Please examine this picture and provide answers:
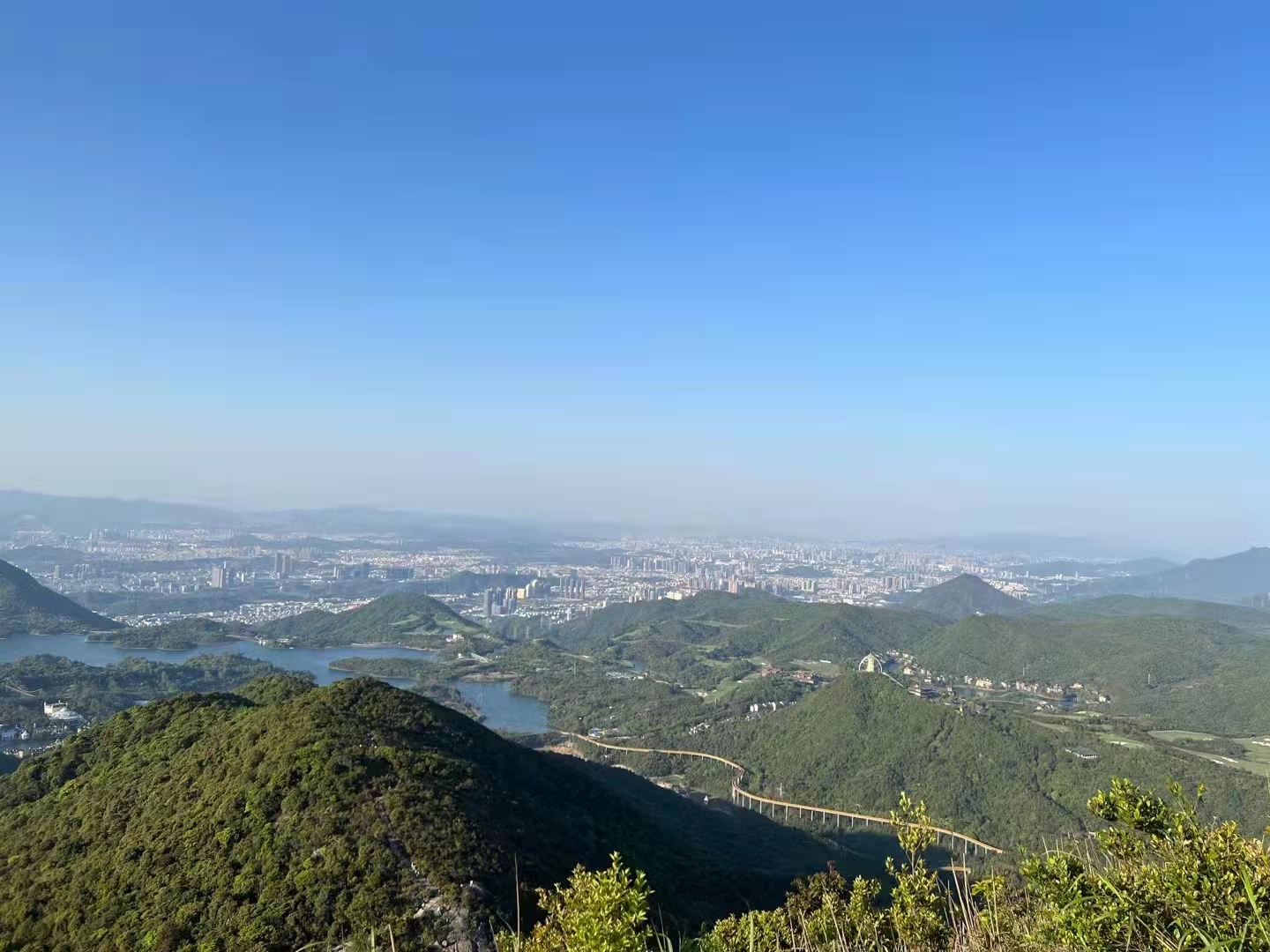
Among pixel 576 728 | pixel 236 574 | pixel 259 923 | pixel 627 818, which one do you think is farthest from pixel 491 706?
pixel 236 574

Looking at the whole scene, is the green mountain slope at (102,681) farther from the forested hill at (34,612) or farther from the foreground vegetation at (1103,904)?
the foreground vegetation at (1103,904)

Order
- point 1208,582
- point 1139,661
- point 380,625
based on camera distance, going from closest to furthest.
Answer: point 1139,661
point 380,625
point 1208,582

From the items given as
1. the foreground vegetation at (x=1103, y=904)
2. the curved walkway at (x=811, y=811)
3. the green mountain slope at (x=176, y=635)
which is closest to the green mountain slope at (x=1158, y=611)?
the curved walkway at (x=811, y=811)

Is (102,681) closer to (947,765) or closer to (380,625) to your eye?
(380,625)

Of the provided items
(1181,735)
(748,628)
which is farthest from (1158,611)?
(748,628)

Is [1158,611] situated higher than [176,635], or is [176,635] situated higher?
[1158,611]

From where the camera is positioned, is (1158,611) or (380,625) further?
(1158,611)

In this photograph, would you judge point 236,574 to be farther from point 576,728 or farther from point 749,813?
point 749,813
